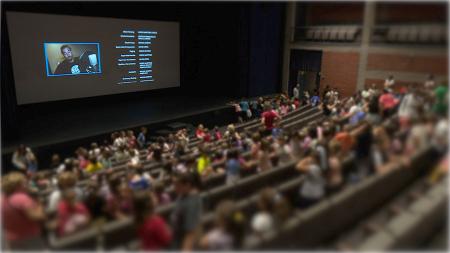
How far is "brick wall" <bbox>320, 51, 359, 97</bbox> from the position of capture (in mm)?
3075

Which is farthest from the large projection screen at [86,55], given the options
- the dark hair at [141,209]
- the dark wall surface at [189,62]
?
the dark hair at [141,209]

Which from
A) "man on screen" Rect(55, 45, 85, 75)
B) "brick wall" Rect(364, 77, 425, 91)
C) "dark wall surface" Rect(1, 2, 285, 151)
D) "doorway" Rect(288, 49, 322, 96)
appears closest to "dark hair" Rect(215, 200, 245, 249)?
"brick wall" Rect(364, 77, 425, 91)

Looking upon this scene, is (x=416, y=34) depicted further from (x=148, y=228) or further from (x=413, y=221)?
(x=148, y=228)

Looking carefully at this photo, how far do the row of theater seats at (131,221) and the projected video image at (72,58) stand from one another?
11333mm

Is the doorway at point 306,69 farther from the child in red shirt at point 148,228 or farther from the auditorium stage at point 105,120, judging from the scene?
the auditorium stage at point 105,120

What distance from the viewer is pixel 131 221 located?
3.20 metres

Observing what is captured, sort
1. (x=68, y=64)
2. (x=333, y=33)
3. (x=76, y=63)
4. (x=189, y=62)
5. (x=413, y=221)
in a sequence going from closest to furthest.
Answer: (x=413, y=221) → (x=333, y=33) → (x=68, y=64) → (x=76, y=63) → (x=189, y=62)

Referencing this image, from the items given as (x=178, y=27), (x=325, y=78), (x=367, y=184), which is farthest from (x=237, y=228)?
(x=178, y=27)

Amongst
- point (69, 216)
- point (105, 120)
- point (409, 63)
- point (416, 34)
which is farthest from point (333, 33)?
point (105, 120)

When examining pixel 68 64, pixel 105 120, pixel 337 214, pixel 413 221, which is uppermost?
pixel 68 64

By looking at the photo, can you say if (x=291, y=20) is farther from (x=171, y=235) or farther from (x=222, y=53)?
(x=222, y=53)

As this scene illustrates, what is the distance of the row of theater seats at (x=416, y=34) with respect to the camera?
1.94 metres

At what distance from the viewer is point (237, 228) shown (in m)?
2.49

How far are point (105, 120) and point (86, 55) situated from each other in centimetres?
327
